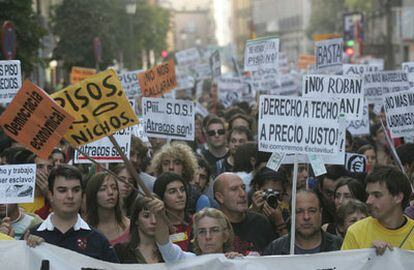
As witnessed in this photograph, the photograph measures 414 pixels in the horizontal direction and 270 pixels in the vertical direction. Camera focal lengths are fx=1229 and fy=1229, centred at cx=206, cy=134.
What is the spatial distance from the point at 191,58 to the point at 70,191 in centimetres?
1914

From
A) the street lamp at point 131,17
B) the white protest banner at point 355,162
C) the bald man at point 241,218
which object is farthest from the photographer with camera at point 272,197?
the street lamp at point 131,17

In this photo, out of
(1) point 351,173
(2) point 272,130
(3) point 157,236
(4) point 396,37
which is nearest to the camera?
(3) point 157,236

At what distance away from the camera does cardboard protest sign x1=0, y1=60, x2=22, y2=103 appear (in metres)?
10.4

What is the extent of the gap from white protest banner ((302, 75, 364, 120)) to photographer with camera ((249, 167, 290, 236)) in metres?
0.74

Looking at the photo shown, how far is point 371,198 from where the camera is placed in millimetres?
7527

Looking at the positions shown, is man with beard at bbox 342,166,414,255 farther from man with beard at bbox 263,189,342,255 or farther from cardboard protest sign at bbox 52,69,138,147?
cardboard protest sign at bbox 52,69,138,147

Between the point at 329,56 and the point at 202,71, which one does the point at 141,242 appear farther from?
the point at 202,71

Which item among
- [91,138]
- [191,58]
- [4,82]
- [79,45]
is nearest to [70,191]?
[91,138]

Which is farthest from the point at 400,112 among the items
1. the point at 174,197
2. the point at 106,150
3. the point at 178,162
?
the point at 174,197

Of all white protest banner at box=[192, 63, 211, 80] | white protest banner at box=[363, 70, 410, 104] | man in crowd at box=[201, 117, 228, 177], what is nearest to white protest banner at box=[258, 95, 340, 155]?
man in crowd at box=[201, 117, 228, 177]

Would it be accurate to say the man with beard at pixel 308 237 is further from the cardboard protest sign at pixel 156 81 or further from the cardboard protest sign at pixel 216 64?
the cardboard protest sign at pixel 216 64

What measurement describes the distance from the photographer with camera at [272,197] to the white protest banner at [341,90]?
0.74 meters

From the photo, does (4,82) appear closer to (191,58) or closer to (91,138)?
(91,138)

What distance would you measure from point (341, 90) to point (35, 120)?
3.77 m
